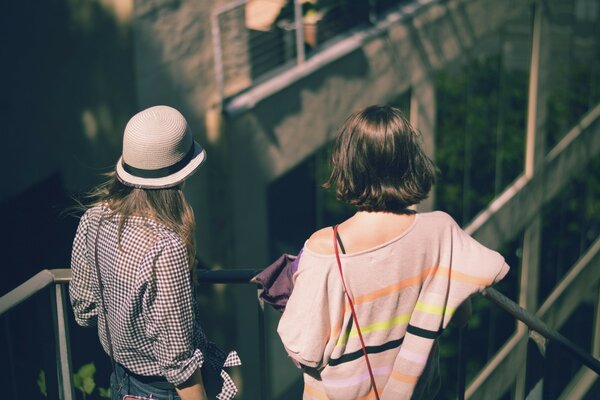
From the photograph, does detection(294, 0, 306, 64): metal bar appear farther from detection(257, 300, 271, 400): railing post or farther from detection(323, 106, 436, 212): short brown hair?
detection(323, 106, 436, 212): short brown hair

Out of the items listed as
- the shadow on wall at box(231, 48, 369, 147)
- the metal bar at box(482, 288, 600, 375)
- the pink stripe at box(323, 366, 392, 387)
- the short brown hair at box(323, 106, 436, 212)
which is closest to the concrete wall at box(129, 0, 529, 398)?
the shadow on wall at box(231, 48, 369, 147)

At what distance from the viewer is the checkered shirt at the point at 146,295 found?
234cm

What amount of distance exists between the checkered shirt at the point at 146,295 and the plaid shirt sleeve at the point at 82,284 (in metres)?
0.02

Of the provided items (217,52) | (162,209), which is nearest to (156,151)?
(162,209)

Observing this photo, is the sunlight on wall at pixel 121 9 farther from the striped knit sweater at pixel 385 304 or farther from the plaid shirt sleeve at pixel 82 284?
the striped knit sweater at pixel 385 304

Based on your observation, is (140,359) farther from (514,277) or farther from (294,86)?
(514,277)

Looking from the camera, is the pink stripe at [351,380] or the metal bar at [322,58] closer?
the pink stripe at [351,380]

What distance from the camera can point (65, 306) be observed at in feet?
9.81

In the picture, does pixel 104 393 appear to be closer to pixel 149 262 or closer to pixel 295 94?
pixel 149 262

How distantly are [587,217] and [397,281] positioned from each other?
630 inches

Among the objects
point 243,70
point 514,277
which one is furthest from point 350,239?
point 514,277

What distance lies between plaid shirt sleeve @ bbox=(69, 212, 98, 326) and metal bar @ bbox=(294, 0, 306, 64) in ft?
19.9

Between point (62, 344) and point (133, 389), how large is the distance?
60 centimetres

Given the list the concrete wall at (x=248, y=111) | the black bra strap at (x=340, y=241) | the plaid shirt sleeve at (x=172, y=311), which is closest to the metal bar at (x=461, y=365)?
the black bra strap at (x=340, y=241)
